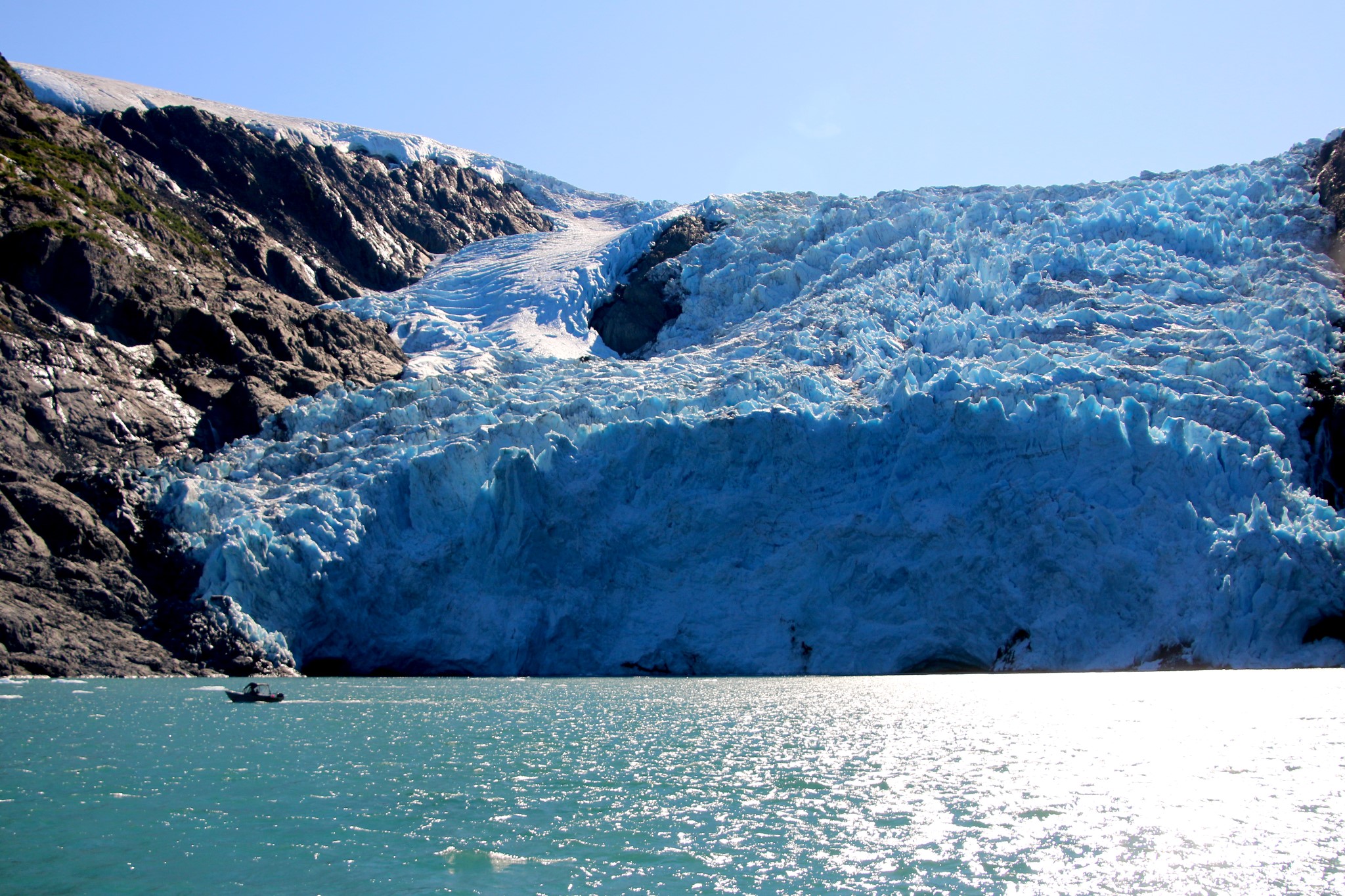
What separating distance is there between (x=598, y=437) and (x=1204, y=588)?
16.9m

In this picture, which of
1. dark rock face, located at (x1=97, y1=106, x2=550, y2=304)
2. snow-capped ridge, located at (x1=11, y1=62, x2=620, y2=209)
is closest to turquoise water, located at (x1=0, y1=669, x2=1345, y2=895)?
dark rock face, located at (x1=97, y1=106, x2=550, y2=304)

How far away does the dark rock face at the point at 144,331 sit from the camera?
Answer: 2698 centimetres

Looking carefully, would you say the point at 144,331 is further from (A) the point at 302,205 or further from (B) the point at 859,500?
(B) the point at 859,500

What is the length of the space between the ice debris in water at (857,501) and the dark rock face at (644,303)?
32.9 feet

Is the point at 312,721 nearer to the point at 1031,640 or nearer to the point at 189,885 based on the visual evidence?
the point at 189,885

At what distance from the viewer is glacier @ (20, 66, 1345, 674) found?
89.6 feet

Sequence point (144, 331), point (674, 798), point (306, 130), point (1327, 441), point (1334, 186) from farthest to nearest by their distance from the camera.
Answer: point (306, 130) → point (1334, 186) → point (144, 331) → point (1327, 441) → point (674, 798)

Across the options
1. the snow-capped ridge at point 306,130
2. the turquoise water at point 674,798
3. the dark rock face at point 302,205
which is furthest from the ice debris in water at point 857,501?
the snow-capped ridge at point 306,130

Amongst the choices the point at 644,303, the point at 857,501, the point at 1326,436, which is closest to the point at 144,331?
the point at 644,303

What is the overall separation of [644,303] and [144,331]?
20881mm

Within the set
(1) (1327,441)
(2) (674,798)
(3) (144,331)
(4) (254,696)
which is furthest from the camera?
(3) (144,331)

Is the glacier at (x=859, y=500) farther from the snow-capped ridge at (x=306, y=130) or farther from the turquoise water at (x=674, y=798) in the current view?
the snow-capped ridge at (x=306, y=130)

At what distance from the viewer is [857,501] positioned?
3036 centimetres

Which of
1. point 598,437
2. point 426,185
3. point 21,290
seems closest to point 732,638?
point 598,437
